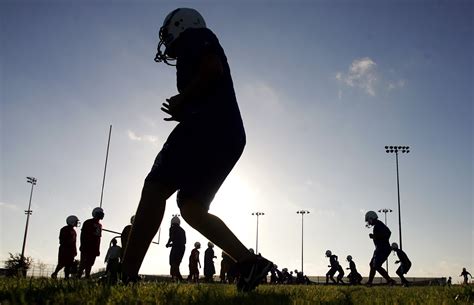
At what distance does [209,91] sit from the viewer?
3650 mm

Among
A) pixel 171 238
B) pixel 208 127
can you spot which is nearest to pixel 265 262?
pixel 208 127

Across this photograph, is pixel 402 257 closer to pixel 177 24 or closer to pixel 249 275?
pixel 249 275

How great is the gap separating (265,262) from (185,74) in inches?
72.4

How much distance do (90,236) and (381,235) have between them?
31.6 ft

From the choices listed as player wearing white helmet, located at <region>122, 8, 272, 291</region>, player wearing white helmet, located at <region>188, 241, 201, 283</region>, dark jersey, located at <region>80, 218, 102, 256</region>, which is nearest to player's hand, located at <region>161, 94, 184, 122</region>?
player wearing white helmet, located at <region>122, 8, 272, 291</region>

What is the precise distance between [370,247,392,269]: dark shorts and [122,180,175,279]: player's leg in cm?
1238

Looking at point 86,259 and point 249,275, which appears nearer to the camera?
point 249,275

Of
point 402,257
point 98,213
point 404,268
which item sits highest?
point 98,213

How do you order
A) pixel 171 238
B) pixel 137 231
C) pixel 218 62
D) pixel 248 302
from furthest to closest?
1. pixel 171 238
2. pixel 218 62
3. pixel 137 231
4. pixel 248 302

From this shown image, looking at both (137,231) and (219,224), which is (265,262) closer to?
(219,224)

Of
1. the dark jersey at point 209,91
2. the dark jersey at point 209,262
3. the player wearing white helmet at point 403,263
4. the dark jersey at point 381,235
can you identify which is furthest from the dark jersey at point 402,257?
the dark jersey at point 209,91

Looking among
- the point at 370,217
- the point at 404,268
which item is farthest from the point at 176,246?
the point at 404,268

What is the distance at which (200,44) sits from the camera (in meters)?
3.66

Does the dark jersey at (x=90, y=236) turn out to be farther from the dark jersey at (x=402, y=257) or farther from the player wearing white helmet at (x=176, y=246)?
the dark jersey at (x=402, y=257)
